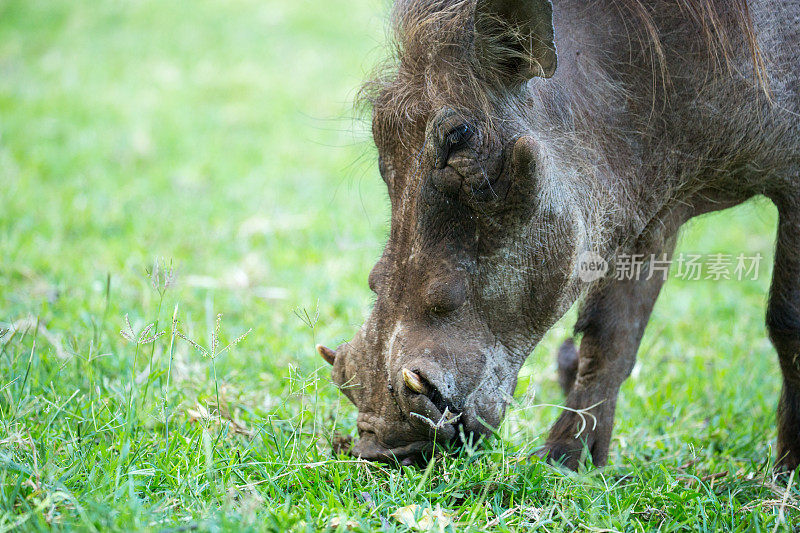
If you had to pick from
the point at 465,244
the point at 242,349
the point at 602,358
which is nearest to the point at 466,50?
the point at 465,244

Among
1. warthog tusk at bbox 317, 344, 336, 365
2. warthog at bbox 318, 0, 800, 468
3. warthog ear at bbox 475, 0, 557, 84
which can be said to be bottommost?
warthog tusk at bbox 317, 344, 336, 365

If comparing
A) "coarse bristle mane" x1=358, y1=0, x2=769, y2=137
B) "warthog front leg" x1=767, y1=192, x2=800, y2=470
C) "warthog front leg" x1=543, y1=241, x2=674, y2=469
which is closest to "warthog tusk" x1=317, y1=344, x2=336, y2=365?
"coarse bristle mane" x1=358, y1=0, x2=769, y2=137

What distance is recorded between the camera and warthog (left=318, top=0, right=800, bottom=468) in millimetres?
2234

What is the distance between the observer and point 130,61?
10.2 m

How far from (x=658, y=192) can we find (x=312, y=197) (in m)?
4.29

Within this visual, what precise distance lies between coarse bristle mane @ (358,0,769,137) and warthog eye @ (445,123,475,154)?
0.06 meters

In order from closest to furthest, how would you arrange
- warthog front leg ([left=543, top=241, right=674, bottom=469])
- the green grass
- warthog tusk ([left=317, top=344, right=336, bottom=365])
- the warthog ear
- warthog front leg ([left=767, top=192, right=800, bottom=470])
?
the green grass → the warthog ear → warthog tusk ([left=317, top=344, right=336, bottom=365]) → warthog front leg ([left=767, top=192, right=800, bottom=470]) → warthog front leg ([left=543, top=241, right=674, bottom=469])

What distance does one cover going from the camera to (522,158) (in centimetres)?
218

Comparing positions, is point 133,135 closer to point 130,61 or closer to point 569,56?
point 130,61

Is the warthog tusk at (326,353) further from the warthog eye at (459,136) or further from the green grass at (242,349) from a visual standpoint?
the warthog eye at (459,136)

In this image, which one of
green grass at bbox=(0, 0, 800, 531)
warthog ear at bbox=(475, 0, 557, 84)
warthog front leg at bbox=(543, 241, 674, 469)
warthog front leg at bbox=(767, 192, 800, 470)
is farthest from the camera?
warthog front leg at bbox=(543, 241, 674, 469)

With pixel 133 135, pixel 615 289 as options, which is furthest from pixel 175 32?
pixel 615 289

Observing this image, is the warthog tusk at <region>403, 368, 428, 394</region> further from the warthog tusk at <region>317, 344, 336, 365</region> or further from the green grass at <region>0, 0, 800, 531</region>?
the warthog tusk at <region>317, 344, 336, 365</region>

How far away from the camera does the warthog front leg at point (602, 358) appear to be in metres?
2.87
